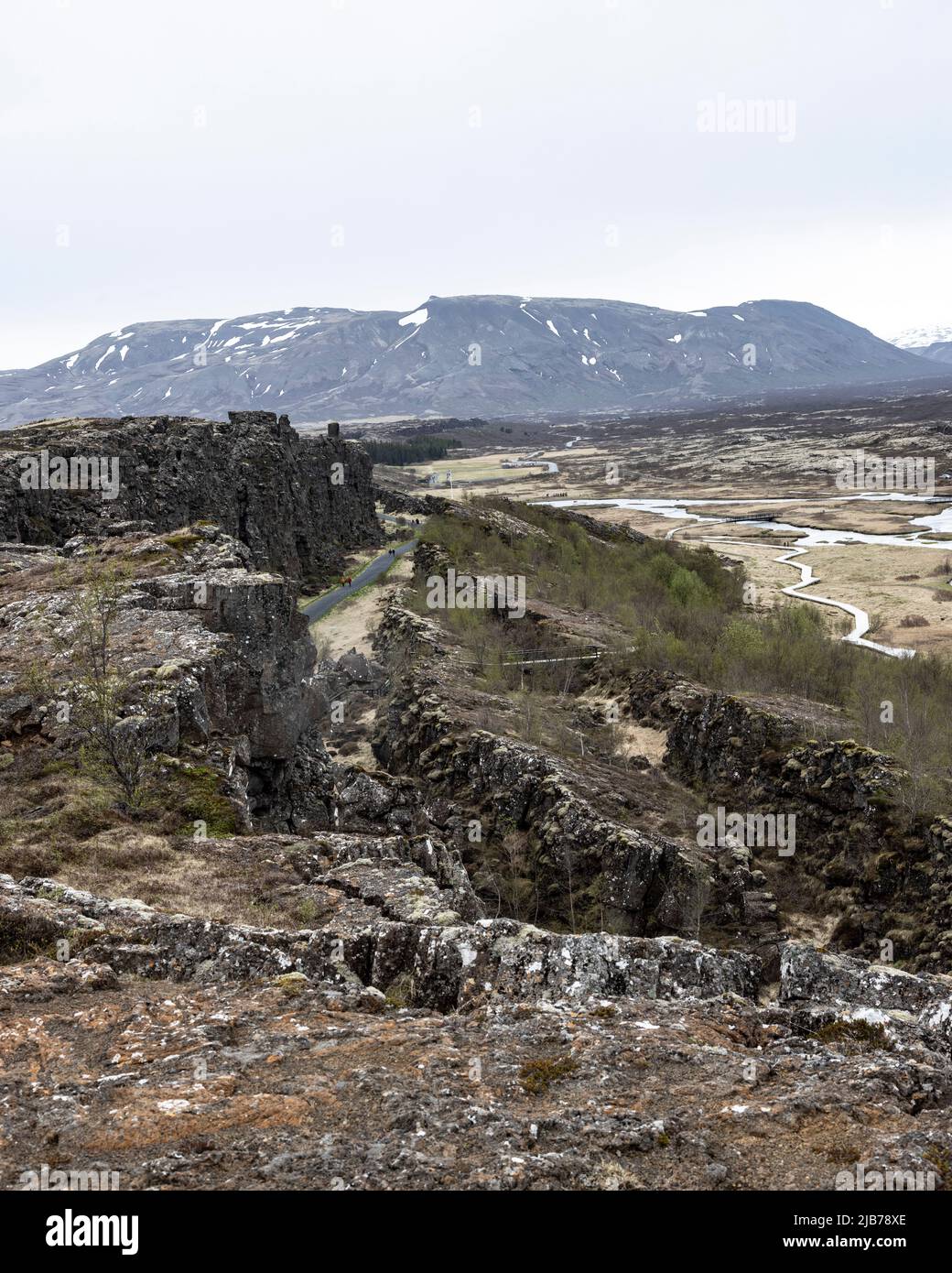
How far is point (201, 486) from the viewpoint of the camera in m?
68.9

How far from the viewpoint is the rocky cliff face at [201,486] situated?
52.9 meters

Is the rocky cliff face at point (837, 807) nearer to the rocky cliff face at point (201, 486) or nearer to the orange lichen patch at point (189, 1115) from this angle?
the orange lichen patch at point (189, 1115)

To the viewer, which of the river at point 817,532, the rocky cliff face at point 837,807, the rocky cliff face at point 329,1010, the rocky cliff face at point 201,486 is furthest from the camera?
the river at point 817,532

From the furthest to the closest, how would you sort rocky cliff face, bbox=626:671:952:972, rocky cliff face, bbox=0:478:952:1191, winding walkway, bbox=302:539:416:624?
winding walkway, bbox=302:539:416:624 < rocky cliff face, bbox=626:671:952:972 < rocky cliff face, bbox=0:478:952:1191

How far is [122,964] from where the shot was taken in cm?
1122

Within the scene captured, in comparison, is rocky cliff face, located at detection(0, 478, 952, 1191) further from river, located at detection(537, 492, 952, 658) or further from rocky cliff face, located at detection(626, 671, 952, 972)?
river, located at detection(537, 492, 952, 658)

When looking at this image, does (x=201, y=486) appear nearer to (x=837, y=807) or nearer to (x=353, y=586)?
(x=353, y=586)

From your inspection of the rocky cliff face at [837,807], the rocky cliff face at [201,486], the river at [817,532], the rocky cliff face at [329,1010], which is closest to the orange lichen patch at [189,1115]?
the rocky cliff face at [329,1010]

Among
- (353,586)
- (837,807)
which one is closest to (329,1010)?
(837,807)

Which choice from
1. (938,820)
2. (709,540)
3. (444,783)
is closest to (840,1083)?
(938,820)

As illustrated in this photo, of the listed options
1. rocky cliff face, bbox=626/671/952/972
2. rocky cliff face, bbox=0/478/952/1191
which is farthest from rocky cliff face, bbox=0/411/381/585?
rocky cliff face, bbox=626/671/952/972

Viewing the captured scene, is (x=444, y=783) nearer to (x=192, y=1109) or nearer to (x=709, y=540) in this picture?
(x=192, y=1109)

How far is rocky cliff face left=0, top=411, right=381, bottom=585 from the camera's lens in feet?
174

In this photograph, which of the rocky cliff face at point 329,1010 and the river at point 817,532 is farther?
the river at point 817,532
